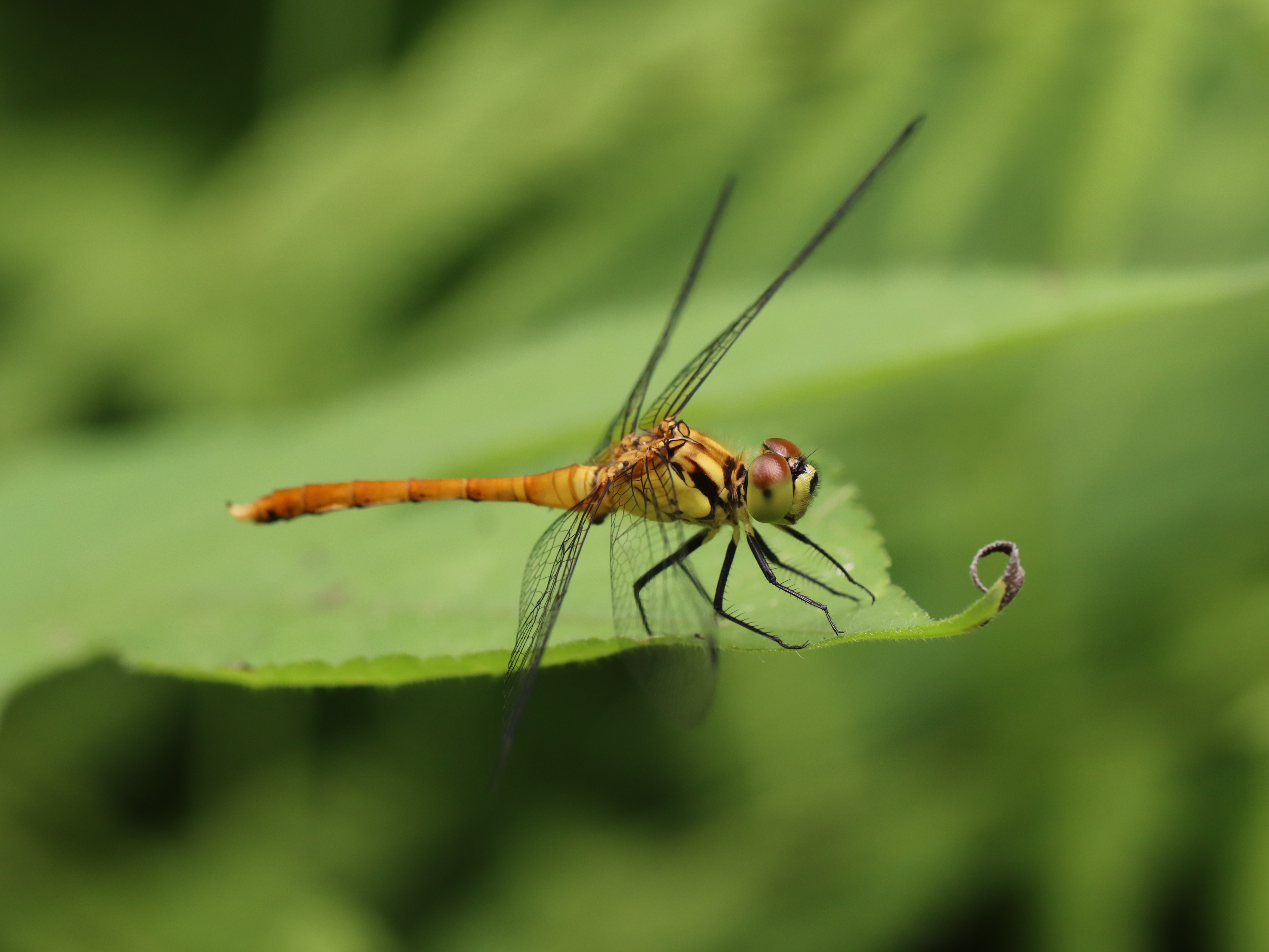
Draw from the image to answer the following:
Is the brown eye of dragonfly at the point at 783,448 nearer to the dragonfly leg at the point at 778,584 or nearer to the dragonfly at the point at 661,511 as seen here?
the dragonfly at the point at 661,511

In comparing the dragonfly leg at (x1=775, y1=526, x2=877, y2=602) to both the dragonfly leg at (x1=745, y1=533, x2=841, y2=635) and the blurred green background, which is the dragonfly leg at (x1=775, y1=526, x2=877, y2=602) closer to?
the dragonfly leg at (x1=745, y1=533, x2=841, y2=635)

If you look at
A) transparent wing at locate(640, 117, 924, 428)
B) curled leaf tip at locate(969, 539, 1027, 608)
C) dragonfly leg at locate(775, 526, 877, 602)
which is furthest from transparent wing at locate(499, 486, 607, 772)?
curled leaf tip at locate(969, 539, 1027, 608)

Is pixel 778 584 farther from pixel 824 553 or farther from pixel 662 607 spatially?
pixel 662 607

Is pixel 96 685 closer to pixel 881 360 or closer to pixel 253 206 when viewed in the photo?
pixel 253 206

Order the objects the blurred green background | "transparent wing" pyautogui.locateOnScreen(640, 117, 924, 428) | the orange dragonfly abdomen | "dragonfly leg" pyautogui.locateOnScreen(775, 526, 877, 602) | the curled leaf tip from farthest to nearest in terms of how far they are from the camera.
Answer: the blurred green background < the orange dragonfly abdomen < "transparent wing" pyautogui.locateOnScreen(640, 117, 924, 428) < "dragonfly leg" pyautogui.locateOnScreen(775, 526, 877, 602) < the curled leaf tip

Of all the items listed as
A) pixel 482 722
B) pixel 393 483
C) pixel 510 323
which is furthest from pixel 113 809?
pixel 510 323

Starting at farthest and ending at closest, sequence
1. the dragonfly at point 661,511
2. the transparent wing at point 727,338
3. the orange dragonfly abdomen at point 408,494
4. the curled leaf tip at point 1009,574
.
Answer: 1. the orange dragonfly abdomen at point 408,494
2. the transparent wing at point 727,338
3. the dragonfly at point 661,511
4. the curled leaf tip at point 1009,574

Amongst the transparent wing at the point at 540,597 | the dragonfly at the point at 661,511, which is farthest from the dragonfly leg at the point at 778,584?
the transparent wing at the point at 540,597

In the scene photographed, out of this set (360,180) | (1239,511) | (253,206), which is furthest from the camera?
(253,206)
